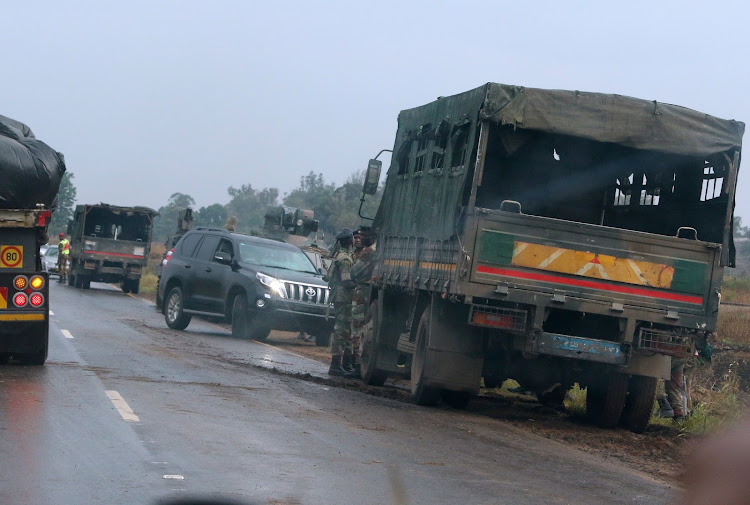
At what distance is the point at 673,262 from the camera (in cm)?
1066

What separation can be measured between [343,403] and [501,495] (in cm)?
464

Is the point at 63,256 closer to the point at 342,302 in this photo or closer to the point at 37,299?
the point at 342,302

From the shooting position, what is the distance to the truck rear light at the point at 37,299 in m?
11.9

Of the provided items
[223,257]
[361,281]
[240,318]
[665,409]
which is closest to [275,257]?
[223,257]

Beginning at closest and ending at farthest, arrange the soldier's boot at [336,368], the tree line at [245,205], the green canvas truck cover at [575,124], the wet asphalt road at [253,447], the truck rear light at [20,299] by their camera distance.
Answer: the wet asphalt road at [253,447]
the green canvas truck cover at [575,124]
the truck rear light at [20,299]
the soldier's boot at [336,368]
the tree line at [245,205]

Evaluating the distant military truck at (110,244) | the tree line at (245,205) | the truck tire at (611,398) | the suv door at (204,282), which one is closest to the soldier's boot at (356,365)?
the truck tire at (611,398)

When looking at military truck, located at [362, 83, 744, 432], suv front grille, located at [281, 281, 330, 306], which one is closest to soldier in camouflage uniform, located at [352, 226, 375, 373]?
military truck, located at [362, 83, 744, 432]

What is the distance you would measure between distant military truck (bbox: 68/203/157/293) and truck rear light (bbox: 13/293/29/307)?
2611 cm

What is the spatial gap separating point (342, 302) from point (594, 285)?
5.46 meters

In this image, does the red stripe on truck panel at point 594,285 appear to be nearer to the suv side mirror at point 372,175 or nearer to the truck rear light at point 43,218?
the suv side mirror at point 372,175

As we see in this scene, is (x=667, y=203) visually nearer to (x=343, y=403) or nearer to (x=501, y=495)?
(x=343, y=403)

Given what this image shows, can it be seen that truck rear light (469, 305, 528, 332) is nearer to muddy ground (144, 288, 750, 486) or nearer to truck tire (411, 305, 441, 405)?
truck tire (411, 305, 441, 405)

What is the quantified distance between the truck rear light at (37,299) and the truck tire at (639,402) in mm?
6271

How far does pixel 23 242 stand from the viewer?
1195 centimetres
